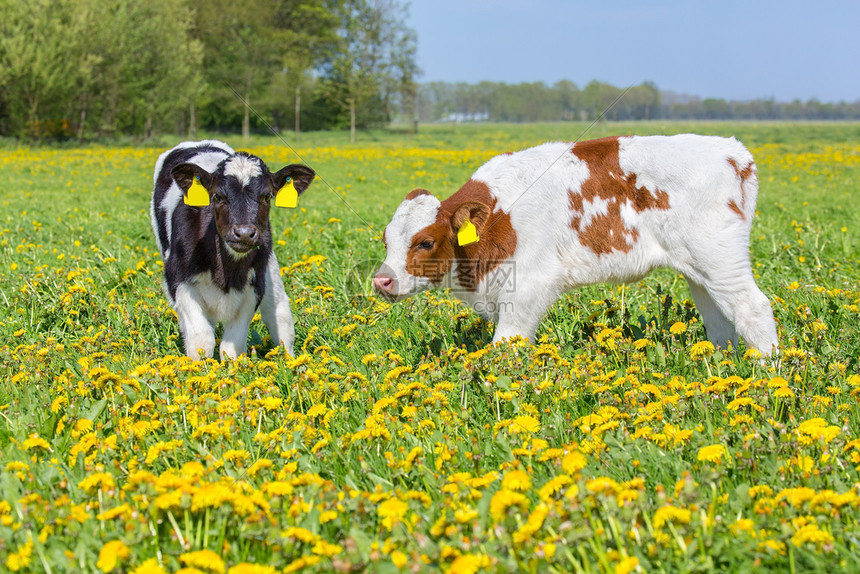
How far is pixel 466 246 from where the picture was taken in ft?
16.9

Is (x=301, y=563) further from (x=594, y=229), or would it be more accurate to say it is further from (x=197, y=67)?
(x=197, y=67)

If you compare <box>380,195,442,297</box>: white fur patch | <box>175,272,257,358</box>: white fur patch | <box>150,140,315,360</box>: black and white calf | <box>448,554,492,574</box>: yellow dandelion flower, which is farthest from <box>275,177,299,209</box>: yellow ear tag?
<box>448,554,492,574</box>: yellow dandelion flower

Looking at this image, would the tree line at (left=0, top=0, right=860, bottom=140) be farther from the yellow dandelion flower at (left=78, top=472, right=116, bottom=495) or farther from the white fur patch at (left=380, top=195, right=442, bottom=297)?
the yellow dandelion flower at (left=78, top=472, right=116, bottom=495)

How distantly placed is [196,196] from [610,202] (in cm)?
279

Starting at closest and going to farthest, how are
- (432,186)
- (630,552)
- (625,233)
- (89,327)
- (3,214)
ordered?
1. (630,552)
2. (625,233)
3. (89,327)
4. (3,214)
5. (432,186)

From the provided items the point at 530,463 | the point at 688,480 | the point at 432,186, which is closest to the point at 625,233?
the point at 530,463

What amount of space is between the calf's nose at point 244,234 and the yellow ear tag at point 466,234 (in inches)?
52.5

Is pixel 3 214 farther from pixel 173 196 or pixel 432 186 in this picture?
pixel 432 186

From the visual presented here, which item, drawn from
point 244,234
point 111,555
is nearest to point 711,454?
point 111,555

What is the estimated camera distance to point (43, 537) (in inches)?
94.1

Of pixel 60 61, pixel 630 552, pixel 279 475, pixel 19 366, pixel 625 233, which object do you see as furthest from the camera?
pixel 60 61

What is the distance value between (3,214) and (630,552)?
11720 mm

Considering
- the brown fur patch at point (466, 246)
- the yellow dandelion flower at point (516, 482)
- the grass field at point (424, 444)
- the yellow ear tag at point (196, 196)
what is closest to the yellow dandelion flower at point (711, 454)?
the grass field at point (424, 444)

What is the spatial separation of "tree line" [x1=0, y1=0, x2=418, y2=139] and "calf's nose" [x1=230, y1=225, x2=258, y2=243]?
21552 mm
